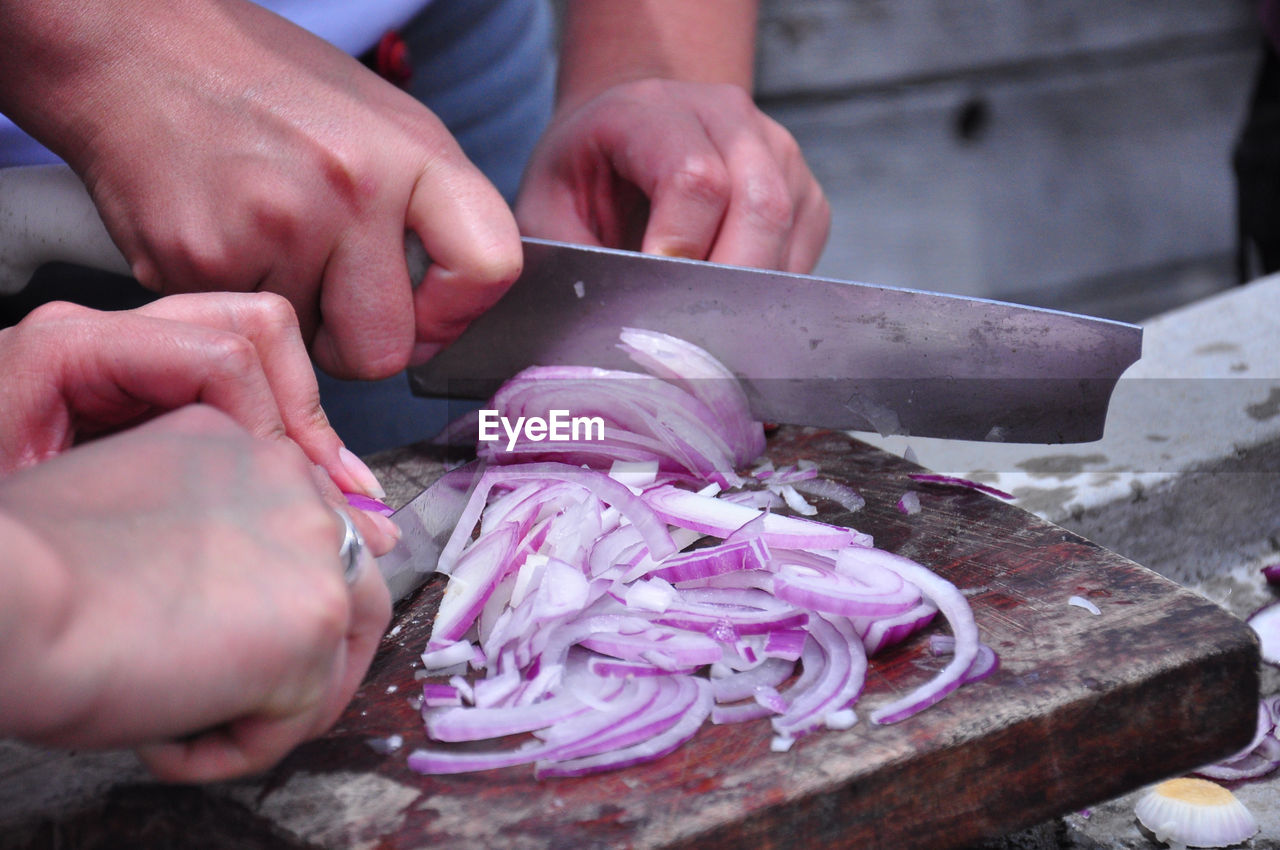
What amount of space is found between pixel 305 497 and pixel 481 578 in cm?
43

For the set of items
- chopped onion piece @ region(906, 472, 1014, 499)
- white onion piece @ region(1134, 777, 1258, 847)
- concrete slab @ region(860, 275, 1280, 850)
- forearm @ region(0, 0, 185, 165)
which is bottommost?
white onion piece @ region(1134, 777, 1258, 847)

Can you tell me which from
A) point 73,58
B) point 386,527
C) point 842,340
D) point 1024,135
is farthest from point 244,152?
point 1024,135

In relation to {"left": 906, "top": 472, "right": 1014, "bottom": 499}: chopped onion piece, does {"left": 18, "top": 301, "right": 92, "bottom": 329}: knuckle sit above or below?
above

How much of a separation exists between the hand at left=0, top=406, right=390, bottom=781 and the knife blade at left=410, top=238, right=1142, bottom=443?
2.57 ft

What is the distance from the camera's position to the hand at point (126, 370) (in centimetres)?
92

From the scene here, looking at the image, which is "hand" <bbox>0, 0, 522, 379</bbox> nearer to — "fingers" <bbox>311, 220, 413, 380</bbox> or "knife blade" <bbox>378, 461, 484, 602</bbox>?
"fingers" <bbox>311, 220, 413, 380</bbox>

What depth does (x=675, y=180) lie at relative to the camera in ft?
5.17

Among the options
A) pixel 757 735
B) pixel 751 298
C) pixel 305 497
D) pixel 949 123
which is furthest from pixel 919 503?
pixel 949 123

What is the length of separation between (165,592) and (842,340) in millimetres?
947

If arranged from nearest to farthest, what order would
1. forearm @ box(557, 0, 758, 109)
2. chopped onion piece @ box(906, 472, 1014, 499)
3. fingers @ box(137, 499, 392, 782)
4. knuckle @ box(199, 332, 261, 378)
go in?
fingers @ box(137, 499, 392, 782) < knuckle @ box(199, 332, 261, 378) < chopped onion piece @ box(906, 472, 1014, 499) < forearm @ box(557, 0, 758, 109)

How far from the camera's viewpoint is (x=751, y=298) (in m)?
1.35

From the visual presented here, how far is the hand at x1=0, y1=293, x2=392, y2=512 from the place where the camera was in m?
0.92

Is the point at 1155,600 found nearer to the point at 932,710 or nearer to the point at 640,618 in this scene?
the point at 932,710

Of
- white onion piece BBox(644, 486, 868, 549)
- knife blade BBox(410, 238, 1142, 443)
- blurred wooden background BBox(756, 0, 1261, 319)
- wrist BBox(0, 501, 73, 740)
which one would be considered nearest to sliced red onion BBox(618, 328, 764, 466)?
knife blade BBox(410, 238, 1142, 443)
